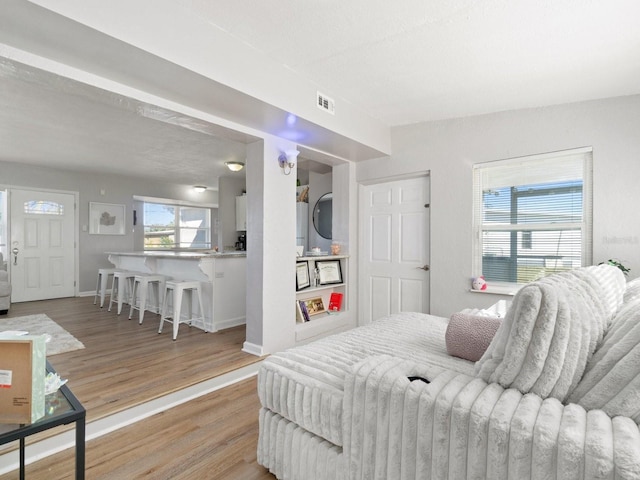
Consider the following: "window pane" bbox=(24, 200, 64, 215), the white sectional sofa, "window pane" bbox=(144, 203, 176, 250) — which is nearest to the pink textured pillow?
the white sectional sofa

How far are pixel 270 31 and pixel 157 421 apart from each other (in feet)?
8.81

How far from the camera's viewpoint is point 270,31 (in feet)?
7.30

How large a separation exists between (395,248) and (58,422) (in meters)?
3.58

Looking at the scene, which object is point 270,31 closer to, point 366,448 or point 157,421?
point 366,448

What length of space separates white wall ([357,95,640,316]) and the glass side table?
3.33 metres

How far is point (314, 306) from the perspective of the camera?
162 inches

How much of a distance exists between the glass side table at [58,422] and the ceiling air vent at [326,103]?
2.70 m

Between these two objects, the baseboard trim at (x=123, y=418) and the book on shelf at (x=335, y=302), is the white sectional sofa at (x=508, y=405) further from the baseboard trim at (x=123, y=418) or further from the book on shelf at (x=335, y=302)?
the book on shelf at (x=335, y=302)

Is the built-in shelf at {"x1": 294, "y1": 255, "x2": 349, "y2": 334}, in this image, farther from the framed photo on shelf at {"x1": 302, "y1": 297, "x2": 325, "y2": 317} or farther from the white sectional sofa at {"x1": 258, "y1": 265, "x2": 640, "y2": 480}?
the white sectional sofa at {"x1": 258, "y1": 265, "x2": 640, "y2": 480}

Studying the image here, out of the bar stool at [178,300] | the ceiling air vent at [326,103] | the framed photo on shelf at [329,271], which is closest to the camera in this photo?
the ceiling air vent at [326,103]

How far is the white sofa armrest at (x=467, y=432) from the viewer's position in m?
0.84

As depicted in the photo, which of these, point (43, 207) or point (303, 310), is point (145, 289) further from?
point (43, 207)

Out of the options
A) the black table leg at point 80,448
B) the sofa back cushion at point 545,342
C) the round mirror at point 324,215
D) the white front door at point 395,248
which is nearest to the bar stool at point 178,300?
the round mirror at point 324,215

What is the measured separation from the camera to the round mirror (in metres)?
4.94
